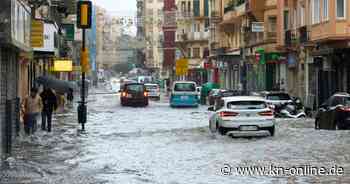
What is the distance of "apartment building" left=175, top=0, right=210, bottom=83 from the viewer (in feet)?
354

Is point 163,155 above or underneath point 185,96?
underneath

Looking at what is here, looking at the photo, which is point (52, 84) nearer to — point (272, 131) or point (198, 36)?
point (272, 131)

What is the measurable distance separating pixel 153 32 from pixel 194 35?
197 ft

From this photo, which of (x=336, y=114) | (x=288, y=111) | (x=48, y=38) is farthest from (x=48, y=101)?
(x=288, y=111)

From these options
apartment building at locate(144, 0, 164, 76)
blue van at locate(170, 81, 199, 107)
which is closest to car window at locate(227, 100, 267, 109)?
blue van at locate(170, 81, 199, 107)

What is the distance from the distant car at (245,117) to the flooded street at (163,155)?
1.63ft

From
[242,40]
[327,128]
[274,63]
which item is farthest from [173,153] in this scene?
[242,40]

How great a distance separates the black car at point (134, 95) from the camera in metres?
60.0

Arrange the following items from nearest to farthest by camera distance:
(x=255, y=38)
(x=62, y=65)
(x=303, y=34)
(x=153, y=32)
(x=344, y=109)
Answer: (x=344, y=109)
(x=303, y=34)
(x=62, y=65)
(x=255, y=38)
(x=153, y=32)

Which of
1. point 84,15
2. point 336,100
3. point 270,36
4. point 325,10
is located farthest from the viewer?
point 270,36

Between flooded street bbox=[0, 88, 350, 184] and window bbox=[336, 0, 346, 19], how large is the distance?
9.90m

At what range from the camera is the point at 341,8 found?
4159 cm

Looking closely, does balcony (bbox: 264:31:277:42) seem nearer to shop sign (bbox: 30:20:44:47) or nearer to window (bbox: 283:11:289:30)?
window (bbox: 283:11:289:30)

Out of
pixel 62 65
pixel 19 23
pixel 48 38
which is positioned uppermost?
pixel 48 38
